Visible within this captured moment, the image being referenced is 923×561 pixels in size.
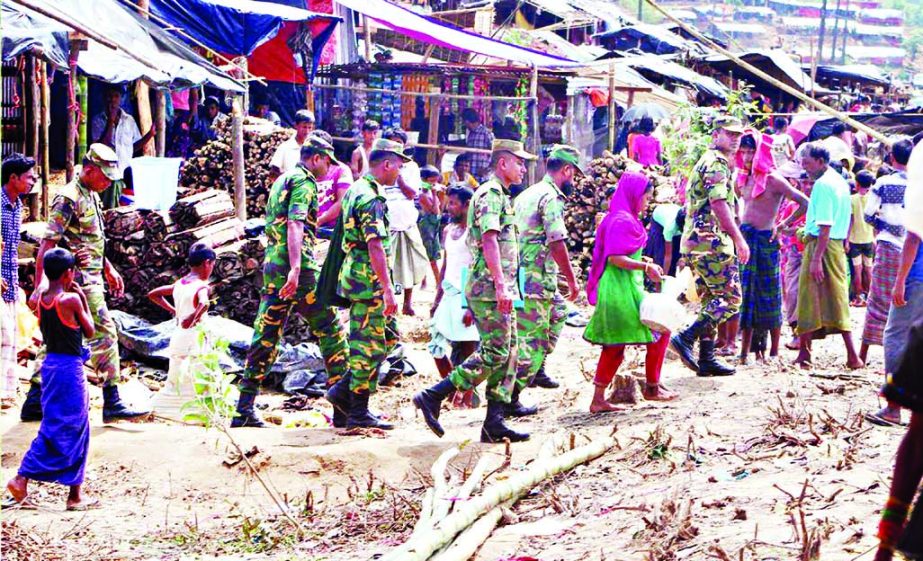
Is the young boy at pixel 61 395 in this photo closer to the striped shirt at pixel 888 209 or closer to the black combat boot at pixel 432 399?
the black combat boot at pixel 432 399

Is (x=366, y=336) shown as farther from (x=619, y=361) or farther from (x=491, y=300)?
(x=619, y=361)

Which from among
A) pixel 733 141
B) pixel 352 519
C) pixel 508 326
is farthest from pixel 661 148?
pixel 352 519

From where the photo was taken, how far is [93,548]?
5.52 meters

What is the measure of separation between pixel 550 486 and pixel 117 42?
6291 millimetres

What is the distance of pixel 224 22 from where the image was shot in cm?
1482

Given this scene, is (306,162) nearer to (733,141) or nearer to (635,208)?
(635,208)

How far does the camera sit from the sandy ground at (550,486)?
4.50m

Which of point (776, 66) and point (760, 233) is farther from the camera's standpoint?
point (776, 66)

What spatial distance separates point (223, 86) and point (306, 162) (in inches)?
218

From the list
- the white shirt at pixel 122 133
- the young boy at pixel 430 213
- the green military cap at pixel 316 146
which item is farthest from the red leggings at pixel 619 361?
the white shirt at pixel 122 133

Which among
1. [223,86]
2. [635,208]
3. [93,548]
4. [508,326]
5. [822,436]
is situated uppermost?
[223,86]

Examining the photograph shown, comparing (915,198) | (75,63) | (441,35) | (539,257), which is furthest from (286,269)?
(441,35)

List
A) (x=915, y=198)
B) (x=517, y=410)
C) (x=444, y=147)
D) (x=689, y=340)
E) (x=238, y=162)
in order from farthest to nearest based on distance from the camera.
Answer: (x=444, y=147) → (x=238, y=162) → (x=689, y=340) → (x=517, y=410) → (x=915, y=198)

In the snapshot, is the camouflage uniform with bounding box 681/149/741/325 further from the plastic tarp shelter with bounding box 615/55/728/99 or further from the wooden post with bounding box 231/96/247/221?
the plastic tarp shelter with bounding box 615/55/728/99
